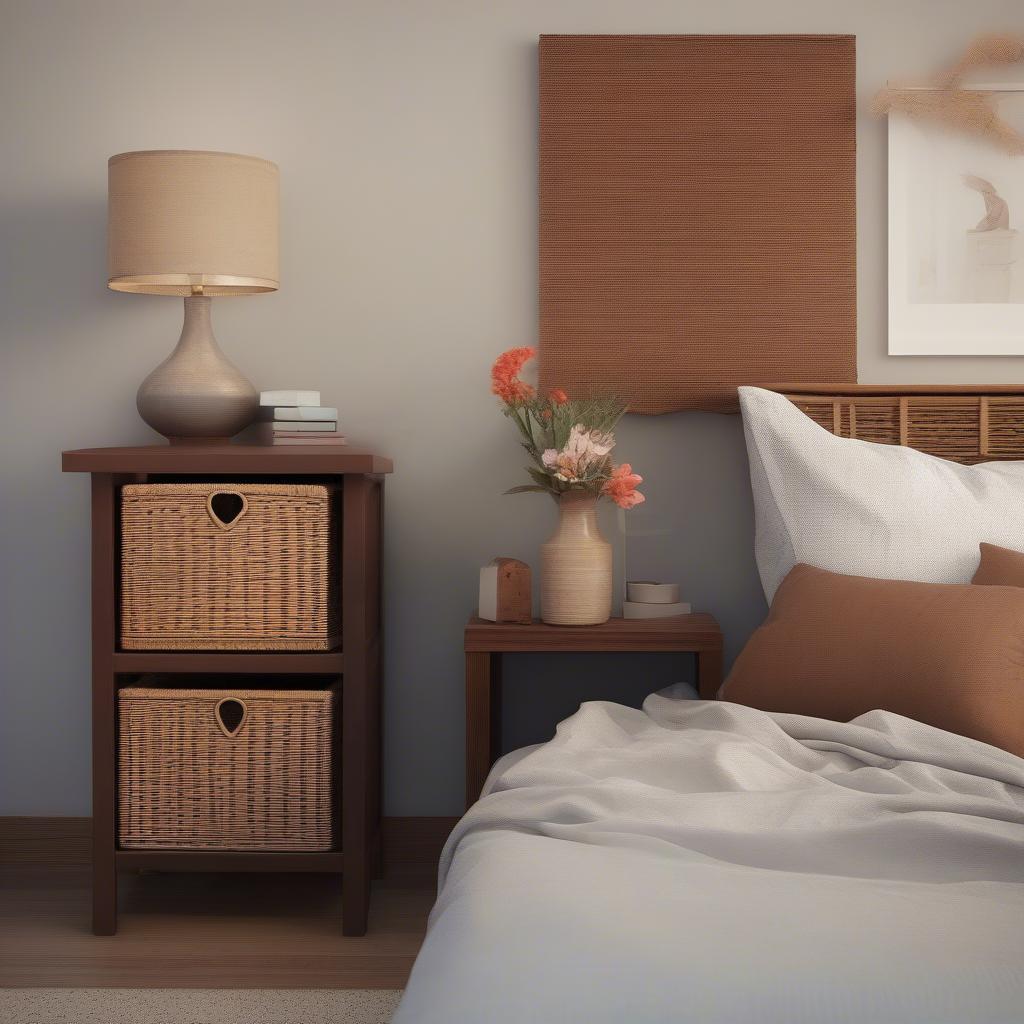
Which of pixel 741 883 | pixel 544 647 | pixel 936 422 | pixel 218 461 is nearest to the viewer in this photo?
pixel 741 883

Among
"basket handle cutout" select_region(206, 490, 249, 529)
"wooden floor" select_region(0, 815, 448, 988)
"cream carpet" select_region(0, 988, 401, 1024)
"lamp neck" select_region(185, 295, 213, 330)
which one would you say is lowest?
"wooden floor" select_region(0, 815, 448, 988)

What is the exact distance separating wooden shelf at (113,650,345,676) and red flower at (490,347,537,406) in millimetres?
677

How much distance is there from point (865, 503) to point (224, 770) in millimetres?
1468

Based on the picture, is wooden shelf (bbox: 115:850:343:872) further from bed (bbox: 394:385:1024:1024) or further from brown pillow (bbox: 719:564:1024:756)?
brown pillow (bbox: 719:564:1024:756)

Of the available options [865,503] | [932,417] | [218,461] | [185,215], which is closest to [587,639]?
[865,503]

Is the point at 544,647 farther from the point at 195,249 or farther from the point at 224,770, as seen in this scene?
the point at 195,249

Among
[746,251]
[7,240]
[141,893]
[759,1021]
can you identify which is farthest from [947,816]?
[7,240]

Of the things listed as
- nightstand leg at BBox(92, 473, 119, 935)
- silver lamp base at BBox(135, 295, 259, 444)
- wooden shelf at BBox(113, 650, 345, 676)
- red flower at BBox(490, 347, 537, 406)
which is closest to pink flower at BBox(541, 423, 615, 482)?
red flower at BBox(490, 347, 537, 406)

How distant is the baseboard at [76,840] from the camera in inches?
112

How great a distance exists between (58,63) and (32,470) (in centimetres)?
102

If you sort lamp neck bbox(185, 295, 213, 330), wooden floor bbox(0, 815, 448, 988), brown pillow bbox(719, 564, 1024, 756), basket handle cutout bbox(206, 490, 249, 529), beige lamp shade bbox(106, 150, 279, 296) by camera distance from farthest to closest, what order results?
lamp neck bbox(185, 295, 213, 330) → beige lamp shade bbox(106, 150, 279, 296) → basket handle cutout bbox(206, 490, 249, 529) → wooden floor bbox(0, 815, 448, 988) → brown pillow bbox(719, 564, 1024, 756)

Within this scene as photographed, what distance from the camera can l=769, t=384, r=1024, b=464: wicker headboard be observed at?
270cm

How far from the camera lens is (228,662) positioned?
239 cm

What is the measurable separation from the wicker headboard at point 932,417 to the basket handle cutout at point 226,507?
128cm
